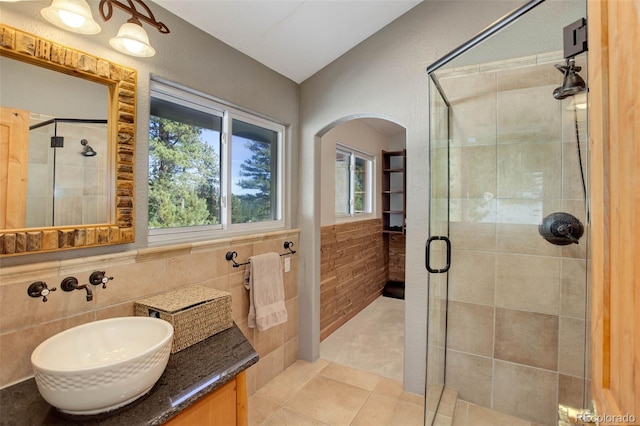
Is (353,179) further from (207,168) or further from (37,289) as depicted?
(37,289)

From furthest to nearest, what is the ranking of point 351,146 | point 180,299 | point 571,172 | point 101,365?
point 351,146 < point 571,172 < point 180,299 < point 101,365

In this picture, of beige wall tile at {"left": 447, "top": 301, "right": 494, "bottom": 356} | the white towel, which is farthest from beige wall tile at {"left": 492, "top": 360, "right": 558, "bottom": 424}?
the white towel

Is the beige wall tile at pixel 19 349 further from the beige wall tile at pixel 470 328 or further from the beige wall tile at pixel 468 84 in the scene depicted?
the beige wall tile at pixel 468 84

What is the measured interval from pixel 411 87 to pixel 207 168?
151cm

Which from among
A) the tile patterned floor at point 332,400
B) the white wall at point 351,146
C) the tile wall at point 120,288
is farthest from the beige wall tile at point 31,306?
the white wall at point 351,146

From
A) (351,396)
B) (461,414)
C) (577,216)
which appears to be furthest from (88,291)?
(577,216)

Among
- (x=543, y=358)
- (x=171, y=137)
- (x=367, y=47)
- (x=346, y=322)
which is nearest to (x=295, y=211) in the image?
(x=171, y=137)

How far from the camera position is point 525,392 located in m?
1.83

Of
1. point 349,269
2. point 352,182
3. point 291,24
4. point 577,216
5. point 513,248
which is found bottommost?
point 349,269

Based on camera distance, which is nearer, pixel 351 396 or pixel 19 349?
pixel 19 349

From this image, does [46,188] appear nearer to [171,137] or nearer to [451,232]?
[171,137]

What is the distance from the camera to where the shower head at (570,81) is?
1.52 meters

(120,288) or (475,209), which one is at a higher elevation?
(475,209)

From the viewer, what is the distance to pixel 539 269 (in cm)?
177
